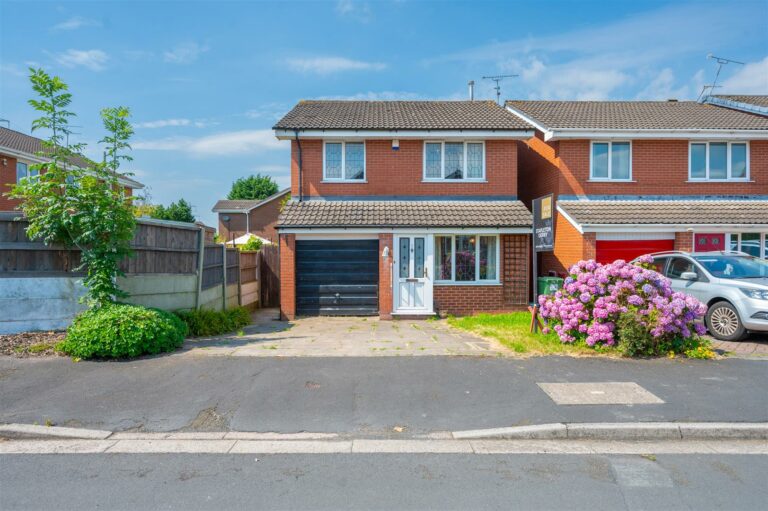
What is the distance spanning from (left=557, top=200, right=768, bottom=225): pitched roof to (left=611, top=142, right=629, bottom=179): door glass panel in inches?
34.5

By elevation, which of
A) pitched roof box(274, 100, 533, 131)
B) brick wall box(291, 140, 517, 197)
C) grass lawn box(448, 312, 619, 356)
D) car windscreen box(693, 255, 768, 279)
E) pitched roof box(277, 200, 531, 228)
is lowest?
grass lawn box(448, 312, 619, 356)

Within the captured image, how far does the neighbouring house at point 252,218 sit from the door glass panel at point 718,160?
3028 centimetres

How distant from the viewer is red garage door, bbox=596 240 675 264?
14273mm

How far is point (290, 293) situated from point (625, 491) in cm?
1086

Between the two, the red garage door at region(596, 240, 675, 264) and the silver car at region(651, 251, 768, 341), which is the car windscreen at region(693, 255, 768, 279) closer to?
the silver car at region(651, 251, 768, 341)

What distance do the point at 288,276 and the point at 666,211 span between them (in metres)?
11.0

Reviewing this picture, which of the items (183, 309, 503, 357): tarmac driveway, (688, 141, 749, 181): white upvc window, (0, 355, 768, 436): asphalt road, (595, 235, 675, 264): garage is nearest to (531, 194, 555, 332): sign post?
(183, 309, 503, 357): tarmac driveway

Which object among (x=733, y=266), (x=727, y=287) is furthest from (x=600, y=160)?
(x=727, y=287)

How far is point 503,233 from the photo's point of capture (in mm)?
13969

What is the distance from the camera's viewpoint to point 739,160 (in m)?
15.7

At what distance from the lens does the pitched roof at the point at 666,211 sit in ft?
45.3

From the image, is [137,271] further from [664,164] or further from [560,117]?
[664,164]

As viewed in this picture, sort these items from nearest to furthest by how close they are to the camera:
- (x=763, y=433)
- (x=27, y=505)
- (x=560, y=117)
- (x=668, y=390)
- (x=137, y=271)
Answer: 1. (x=27, y=505)
2. (x=763, y=433)
3. (x=668, y=390)
4. (x=137, y=271)
5. (x=560, y=117)

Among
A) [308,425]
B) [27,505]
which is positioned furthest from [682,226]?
[27,505]
